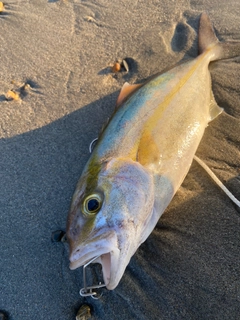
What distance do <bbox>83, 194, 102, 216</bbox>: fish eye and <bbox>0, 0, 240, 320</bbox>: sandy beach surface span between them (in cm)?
79

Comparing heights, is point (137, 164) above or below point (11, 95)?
above

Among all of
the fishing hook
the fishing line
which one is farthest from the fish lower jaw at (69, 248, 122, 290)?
the fishing line

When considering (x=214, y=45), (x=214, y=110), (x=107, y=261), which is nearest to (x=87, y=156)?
(x=107, y=261)

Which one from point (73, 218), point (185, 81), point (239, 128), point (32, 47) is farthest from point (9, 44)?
point (239, 128)

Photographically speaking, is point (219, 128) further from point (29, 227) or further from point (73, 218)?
point (29, 227)

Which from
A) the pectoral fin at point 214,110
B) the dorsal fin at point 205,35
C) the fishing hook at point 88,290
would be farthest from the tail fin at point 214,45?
the fishing hook at point 88,290

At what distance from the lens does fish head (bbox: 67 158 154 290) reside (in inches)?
86.7

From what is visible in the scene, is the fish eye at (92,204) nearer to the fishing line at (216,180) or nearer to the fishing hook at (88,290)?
the fishing hook at (88,290)

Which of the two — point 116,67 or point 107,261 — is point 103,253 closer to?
point 107,261

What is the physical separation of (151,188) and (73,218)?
2.25ft

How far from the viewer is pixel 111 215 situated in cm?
226

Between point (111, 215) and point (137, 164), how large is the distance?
Result: 51 centimetres

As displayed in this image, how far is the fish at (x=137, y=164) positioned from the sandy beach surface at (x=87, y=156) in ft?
1.19

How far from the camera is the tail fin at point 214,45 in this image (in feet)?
11.2
